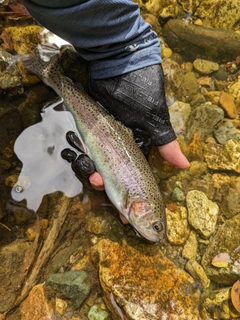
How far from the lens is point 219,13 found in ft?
13.9

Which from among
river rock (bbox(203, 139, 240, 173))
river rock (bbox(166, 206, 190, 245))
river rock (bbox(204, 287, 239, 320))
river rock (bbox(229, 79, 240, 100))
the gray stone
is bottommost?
the gray stone

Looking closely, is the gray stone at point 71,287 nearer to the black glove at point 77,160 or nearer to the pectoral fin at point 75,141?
the black glove at point 77,160

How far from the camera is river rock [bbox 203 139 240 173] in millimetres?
3688

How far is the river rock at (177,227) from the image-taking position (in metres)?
3.33

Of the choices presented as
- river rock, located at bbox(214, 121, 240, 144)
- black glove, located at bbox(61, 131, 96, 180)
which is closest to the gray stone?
black glove, located at bbox(61, 131, 96, 180)

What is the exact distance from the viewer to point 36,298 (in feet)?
9.96

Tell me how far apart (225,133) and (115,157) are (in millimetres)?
1469

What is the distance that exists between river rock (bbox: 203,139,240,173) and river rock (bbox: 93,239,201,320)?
46.8 inches

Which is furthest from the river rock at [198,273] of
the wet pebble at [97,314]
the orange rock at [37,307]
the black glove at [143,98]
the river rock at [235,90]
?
the river rock at [235,90]

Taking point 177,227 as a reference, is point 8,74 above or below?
above

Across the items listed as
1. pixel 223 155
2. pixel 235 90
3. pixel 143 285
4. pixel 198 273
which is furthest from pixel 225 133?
pixel 143 285

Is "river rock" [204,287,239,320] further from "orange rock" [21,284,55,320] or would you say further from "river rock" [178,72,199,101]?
"river rock" [178,72,199,101]

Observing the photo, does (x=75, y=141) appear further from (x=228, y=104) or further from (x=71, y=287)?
(x=228, y=104)

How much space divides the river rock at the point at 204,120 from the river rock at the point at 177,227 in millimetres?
987
